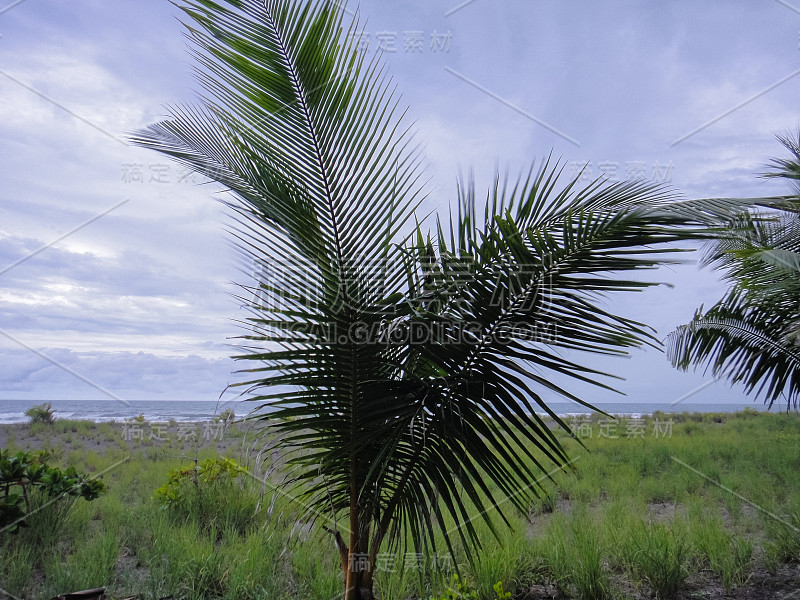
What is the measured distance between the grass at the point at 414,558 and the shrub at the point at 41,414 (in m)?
2.16

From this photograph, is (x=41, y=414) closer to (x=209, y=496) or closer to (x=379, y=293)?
(x=209, y=496)

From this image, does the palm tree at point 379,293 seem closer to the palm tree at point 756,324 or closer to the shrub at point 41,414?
the palm tree at point 756,324

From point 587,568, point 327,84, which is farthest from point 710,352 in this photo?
point 327,84

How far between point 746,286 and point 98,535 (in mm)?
5557

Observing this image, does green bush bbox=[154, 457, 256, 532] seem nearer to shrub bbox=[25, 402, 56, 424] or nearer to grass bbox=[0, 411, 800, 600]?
grass bbox=[0, 411, 800, 600]

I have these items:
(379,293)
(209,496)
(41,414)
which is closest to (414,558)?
(379,293)

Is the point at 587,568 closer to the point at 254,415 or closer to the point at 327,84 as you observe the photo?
the point at 254,415

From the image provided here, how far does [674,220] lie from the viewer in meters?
1.48

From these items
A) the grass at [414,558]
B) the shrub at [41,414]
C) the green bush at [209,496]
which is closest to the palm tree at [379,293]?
the grass at [414,558]

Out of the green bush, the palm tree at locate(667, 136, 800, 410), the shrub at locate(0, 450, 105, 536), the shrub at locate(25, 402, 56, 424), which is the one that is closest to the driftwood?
the shrub at locate(0, 450, 105, 536)

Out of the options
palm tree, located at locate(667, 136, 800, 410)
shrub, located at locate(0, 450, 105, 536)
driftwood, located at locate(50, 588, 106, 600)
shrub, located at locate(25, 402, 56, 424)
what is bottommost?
driftwood, located at locate(50, 588, 106, 600)

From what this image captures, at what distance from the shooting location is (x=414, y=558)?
8.54 feet

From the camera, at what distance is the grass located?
3391 millimetres

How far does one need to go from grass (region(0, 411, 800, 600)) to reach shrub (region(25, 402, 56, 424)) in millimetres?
2163
